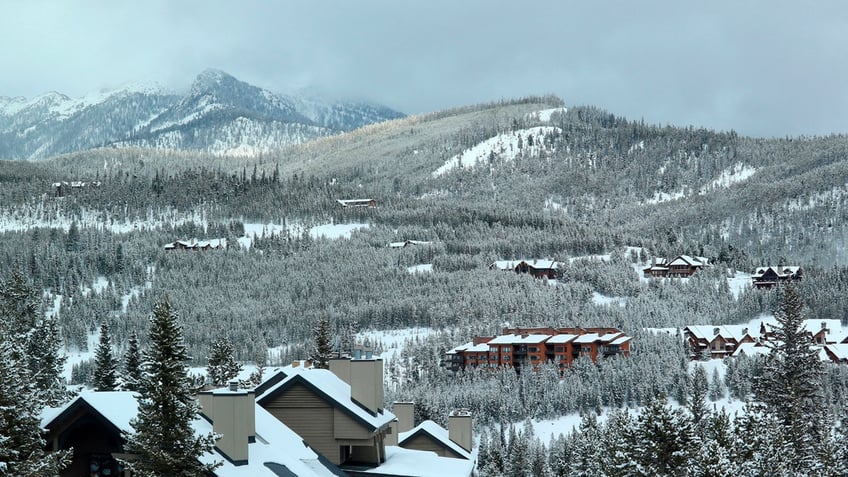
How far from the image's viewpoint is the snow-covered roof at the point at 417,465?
34.6m

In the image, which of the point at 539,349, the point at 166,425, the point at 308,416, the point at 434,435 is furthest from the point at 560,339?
the point at 166,425

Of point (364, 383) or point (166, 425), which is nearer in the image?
point (166, 425)

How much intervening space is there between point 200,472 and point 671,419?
16675 mm

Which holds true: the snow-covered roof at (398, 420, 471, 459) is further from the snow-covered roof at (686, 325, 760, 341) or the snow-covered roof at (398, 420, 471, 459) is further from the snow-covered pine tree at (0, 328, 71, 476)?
the snow-covered roof at (686, 325, 760, 341)

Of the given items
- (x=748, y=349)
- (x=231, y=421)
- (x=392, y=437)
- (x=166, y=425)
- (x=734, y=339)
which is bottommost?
(x=748, y=349)

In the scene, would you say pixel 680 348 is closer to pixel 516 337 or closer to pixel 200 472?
pixel 516 337

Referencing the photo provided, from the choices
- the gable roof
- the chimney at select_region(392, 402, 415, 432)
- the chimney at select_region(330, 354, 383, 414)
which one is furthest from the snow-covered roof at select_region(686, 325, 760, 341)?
the gable roof

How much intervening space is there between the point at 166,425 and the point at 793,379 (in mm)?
38636

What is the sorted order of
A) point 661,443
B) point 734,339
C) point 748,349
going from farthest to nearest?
point 734,339
point 748,349
point 661,443

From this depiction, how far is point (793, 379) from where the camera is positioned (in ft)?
174

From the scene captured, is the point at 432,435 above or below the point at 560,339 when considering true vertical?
above

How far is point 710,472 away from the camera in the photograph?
30.2m

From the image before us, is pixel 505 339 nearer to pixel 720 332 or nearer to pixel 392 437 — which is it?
pixel 720 332

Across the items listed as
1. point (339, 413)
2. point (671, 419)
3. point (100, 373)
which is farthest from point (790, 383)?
point (100, 373)
